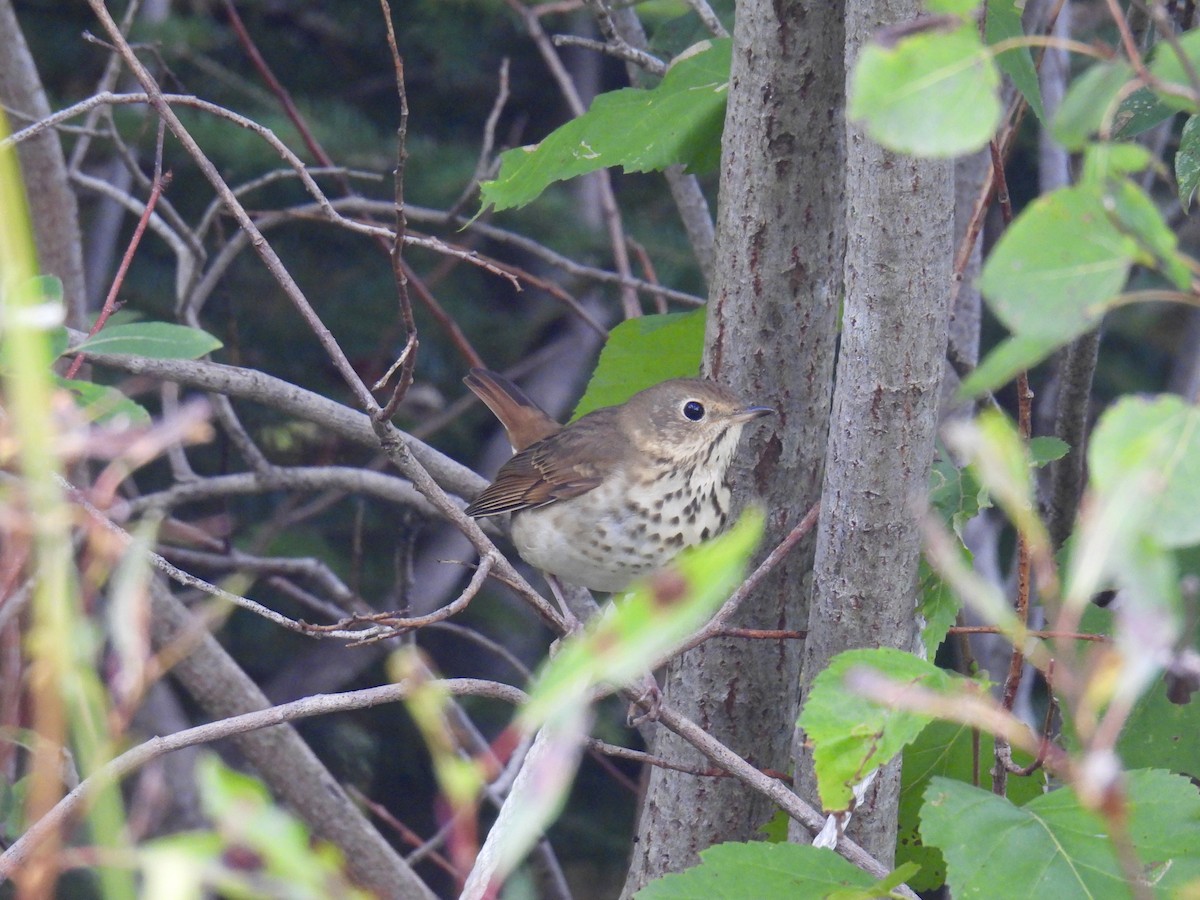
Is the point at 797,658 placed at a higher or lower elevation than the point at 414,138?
lower

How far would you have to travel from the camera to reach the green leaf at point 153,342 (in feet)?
4.51

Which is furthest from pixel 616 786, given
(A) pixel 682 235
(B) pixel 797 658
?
(B) pixel 797 658

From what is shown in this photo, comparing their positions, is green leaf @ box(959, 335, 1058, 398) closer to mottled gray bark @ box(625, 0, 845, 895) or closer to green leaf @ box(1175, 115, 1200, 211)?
green leaf @ box(1175, 115, 1200, 211)

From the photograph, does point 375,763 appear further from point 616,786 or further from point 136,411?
point 136,411

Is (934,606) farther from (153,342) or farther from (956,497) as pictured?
(153,342)

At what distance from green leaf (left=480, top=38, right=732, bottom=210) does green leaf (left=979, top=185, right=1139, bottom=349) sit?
1.17 m

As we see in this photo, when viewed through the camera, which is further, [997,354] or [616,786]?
[616,786]

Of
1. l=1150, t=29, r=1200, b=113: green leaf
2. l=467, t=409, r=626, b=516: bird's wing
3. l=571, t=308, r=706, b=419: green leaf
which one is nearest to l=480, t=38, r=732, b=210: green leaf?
l=571, t=308, r=706, b=419: green leaf

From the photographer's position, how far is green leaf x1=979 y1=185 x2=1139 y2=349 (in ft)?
2.33

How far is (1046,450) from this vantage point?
1.63 m

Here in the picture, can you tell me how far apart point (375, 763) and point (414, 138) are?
6.03ft

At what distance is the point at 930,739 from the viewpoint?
1751mm

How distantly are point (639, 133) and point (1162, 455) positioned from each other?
135 cm

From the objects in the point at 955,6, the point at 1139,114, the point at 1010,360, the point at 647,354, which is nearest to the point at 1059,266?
the point at 1010,360
